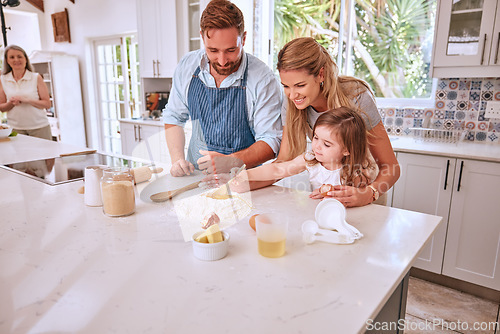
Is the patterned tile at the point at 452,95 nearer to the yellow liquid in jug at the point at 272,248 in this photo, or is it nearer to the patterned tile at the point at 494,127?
the patterned tile at the point at 494,127

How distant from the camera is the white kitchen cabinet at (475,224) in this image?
7.10 ft

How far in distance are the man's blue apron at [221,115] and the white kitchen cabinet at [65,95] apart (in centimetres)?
448

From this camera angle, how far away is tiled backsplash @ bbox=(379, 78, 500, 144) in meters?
2.66

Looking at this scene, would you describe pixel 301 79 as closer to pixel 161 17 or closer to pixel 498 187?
pixel 498 187

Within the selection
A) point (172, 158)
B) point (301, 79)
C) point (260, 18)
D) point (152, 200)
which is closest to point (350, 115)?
point (301, 79)

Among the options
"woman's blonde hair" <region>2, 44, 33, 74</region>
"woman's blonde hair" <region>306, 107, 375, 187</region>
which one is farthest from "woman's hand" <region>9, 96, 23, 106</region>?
"woman's blonde hair" <region>306, 107, 375, 187</region>

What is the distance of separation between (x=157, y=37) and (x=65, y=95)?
2.44 metres

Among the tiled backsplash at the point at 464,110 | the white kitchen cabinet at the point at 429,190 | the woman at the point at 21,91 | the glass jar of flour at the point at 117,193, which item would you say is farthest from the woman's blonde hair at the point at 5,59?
the tiled backsplash at the point at 464,110

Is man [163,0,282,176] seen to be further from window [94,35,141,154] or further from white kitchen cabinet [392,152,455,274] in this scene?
window [94,35,141,154]

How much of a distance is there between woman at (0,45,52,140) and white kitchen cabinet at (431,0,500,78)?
3327 mm

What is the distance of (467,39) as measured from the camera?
2.36 metres

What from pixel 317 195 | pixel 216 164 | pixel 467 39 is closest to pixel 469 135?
pixel 467 39

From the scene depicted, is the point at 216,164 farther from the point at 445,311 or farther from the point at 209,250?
the point at 445,311

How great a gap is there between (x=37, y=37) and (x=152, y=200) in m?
6.58
